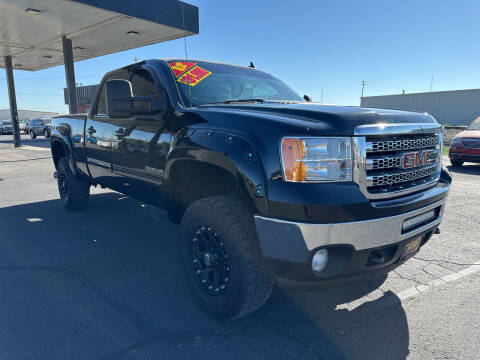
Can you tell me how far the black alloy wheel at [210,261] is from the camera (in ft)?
8.04

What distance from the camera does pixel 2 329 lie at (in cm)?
239

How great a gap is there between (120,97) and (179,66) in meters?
0.68

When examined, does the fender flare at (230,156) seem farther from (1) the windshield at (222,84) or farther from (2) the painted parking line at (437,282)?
(2) the painted parking line at (437,282)

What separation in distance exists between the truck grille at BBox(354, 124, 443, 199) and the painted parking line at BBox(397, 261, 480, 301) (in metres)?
0.97

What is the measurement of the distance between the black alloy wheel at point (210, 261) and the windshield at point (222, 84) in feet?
3.65

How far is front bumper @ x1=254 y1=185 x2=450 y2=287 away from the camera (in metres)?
1.93

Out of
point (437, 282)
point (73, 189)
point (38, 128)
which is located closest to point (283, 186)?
point (437, 282)

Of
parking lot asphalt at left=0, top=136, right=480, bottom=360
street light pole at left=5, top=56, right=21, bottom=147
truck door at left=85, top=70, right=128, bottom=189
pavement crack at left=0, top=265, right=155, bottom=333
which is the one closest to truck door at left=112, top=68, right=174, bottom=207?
truck door at left=85, top=70, right=128, bottom=189

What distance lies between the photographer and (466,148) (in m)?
9.42

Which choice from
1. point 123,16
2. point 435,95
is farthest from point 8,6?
point 435,95

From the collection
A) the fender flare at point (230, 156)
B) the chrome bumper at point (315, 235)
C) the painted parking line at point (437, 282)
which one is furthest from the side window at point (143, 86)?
the painted parking line at point (437, 282)

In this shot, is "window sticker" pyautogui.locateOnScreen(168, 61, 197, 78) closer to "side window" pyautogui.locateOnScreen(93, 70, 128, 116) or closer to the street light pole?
"side window" pyautogui.locateOnScreen(93, 70, 128, 116)

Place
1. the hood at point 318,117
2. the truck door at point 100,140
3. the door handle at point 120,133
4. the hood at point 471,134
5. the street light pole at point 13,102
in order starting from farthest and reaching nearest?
the street light pole at point 13,102 < the hood at point 471,134 < the truck door at point 100,140 < the door handle at point 120,133 < the hood at point 318,117

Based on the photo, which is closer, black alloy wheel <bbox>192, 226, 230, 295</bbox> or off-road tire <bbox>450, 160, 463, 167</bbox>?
black alloy wheel <bbox>192, 226, 230, 295</bbox>
